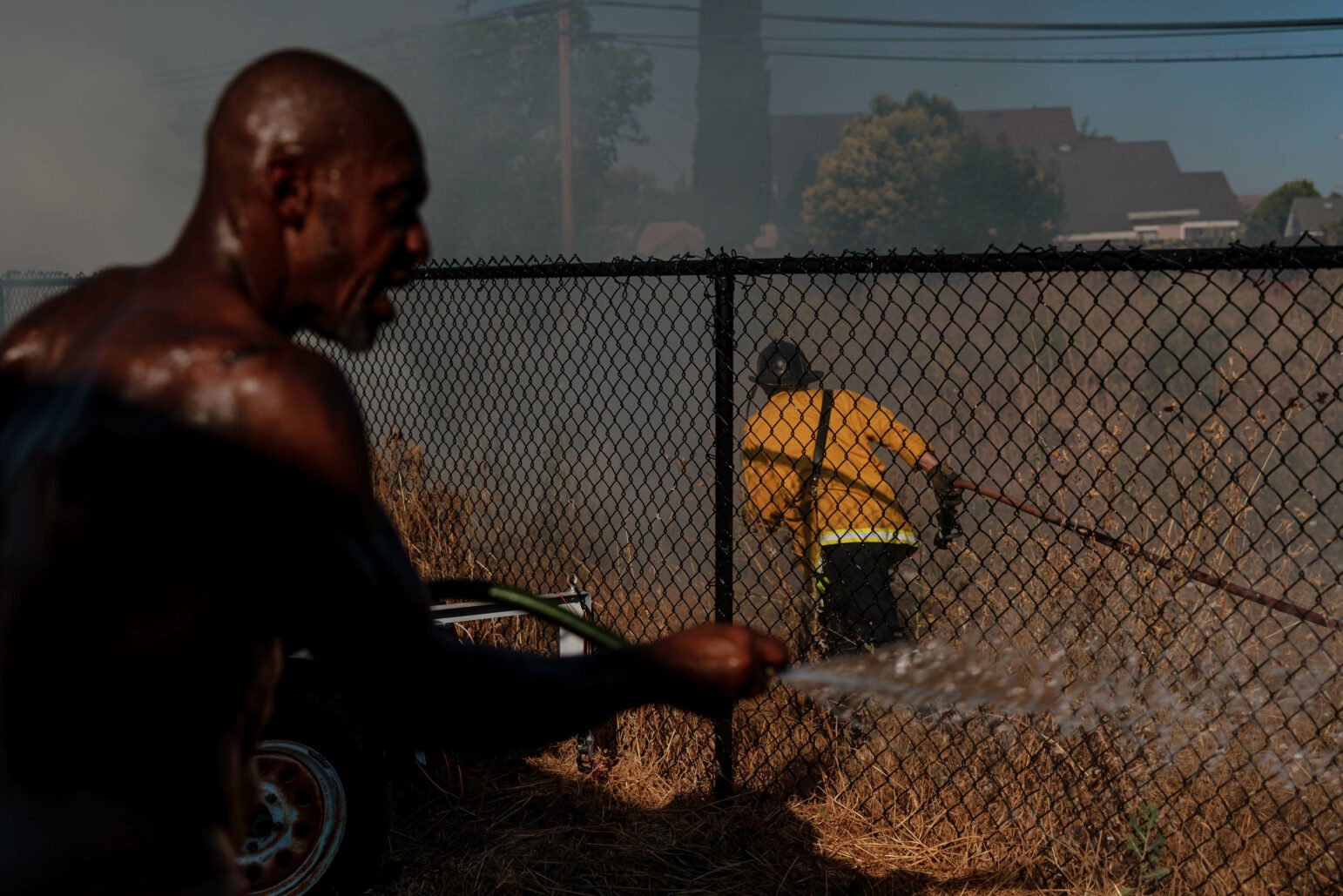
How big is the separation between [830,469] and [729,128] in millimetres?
45519

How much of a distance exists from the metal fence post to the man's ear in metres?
3.06

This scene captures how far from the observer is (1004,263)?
3900mm

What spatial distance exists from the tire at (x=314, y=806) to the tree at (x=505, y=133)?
2975 centimetres

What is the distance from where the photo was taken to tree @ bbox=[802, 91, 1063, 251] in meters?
40.6

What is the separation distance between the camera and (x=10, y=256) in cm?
2200

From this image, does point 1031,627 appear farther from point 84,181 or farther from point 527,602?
point 84,181

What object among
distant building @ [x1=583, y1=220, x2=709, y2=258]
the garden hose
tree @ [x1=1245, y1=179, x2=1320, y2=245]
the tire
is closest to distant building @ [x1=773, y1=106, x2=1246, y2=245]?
tree @ [x1=1245, y1=179, x2=1320, y2=245]

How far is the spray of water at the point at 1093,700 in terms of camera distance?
442 cm

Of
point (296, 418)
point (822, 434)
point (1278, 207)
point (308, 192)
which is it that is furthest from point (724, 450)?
point (1278, 207)

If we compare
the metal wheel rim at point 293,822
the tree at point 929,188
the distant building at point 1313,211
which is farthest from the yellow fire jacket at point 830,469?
the distant building at point 1313,211

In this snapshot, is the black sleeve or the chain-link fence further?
the chain-link fence

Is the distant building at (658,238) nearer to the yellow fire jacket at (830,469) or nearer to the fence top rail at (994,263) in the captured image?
the yellow fire jacket at (830,469)

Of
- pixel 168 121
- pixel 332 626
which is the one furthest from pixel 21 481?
pixel 168 121

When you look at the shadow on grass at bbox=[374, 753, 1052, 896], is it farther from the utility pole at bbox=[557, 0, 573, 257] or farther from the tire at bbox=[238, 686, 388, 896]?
the utility pole at bbox=[557, 0, 573, 257]
